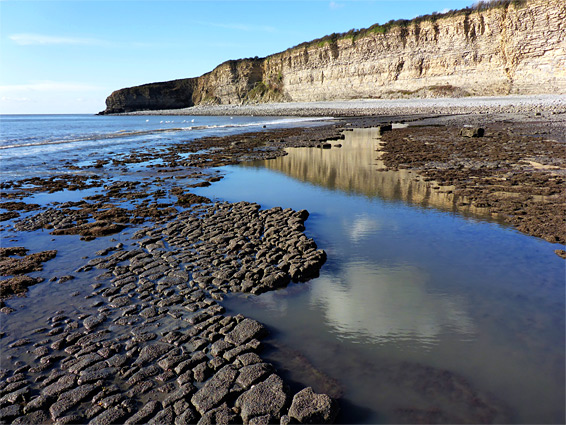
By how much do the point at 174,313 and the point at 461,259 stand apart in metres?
5.44

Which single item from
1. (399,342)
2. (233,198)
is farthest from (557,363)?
(233,198)

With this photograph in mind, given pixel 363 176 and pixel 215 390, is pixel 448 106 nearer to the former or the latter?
pixel 363 176

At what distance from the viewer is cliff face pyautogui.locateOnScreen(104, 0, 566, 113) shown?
49.2 meters

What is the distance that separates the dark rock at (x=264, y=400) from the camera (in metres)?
3.63

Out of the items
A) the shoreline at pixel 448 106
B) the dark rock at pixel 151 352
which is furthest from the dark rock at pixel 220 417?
the shoreline at pixel 448 106

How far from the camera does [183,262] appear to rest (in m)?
7.35

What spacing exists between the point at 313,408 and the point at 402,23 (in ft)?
264

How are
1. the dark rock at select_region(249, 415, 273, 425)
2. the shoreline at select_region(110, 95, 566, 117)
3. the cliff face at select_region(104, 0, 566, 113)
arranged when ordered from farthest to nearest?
the cliff face at select_region(104, 0, 566, 113) < the shoreline at select_region(110, 95, 566, 117) < the dark rock at select_region(249, 415, 273, 425)

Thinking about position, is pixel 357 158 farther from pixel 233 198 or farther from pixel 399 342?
pixel 399 342

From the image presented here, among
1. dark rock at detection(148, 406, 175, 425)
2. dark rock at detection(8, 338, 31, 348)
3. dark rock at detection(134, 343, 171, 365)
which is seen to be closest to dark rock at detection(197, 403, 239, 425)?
dark rock at detection(148, 406, 175, 425)

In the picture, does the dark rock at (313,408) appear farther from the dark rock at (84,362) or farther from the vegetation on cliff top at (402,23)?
the vegetation on cliff top at (402,23)

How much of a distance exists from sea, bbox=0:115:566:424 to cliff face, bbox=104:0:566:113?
53.9m

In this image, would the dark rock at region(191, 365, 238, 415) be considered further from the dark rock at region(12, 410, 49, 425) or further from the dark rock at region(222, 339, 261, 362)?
the dark rock at region(12, 410, 49, 425)

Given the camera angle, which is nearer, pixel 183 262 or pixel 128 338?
pixel 128 338
